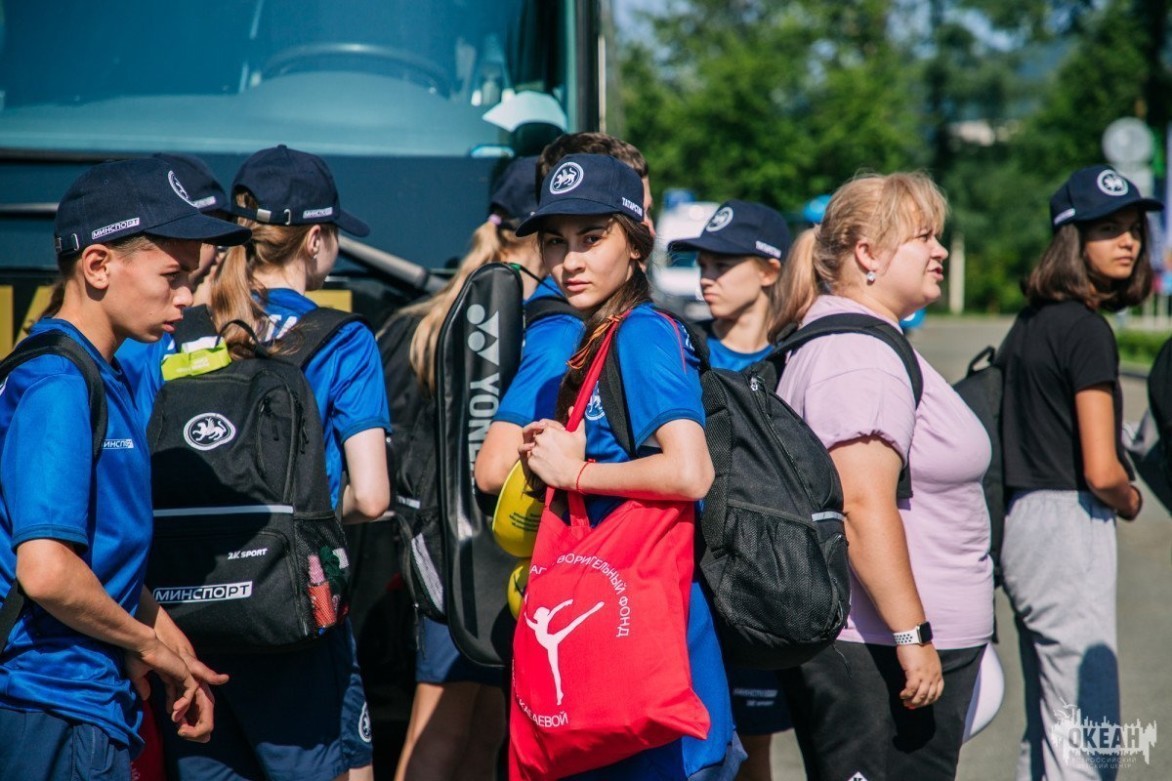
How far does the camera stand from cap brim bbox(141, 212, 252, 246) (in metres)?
2.32

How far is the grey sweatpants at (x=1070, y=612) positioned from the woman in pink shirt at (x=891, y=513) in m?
0.62

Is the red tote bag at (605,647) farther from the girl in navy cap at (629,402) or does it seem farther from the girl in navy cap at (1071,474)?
the girl in navy cap at (1071,474)

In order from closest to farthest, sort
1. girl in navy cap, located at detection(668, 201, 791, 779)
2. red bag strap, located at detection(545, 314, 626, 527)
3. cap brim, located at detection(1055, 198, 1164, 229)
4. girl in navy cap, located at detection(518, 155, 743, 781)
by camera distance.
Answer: girl in navy cap, located at detection(518, 155, 743, 781)
red bag strap, located at detection(545, 314, 626, 527)
cap brim, located at detection(1055, 198, 1164, 229)
girl in navy cap, located at detection(668, 201, 791, 779)

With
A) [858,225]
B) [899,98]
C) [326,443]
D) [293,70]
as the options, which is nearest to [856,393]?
[858,225]

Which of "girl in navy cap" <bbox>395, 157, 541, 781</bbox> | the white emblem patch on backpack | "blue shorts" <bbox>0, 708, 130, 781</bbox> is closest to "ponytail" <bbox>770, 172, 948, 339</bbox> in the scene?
"girl in navy cap" <bbox>395, 157, 541, 781</bbox>

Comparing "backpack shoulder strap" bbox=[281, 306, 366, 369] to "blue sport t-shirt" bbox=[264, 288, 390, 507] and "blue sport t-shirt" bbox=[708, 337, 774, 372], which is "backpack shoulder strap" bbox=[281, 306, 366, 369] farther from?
"blue sport t-shirt" bbox=[708, 337, 774, 372]

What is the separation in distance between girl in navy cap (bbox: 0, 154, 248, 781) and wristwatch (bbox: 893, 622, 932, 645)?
1.52 m

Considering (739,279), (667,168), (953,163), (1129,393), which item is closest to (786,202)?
(667,168)

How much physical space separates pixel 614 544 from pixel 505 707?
1594 millimetres

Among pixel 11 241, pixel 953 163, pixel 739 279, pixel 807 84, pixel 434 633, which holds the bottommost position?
pixel 953 163

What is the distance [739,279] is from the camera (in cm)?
435

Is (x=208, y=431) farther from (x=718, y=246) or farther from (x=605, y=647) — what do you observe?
(x=718, y=246)

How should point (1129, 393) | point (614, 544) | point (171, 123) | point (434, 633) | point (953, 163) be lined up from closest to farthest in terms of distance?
point (614, 544) < point (434, 633) < point (171, 123) < point (1129, 393) < point (953, 163)

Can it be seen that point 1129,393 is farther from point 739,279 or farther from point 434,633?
point 434,633
